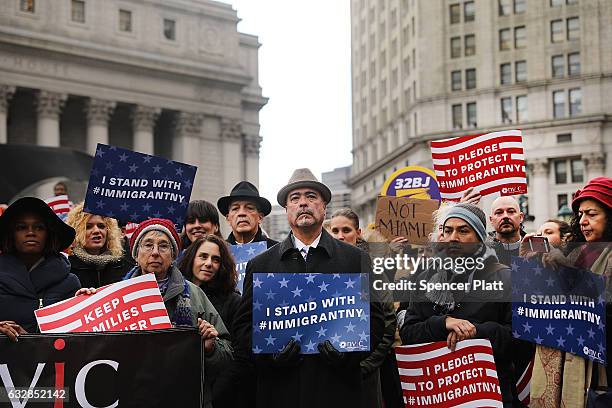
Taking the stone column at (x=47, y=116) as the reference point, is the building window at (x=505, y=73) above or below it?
above

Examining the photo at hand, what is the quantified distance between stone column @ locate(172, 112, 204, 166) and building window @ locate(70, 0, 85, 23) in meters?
7.95

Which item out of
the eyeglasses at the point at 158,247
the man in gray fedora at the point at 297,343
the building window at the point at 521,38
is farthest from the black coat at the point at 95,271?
the building window at the point at 521,38

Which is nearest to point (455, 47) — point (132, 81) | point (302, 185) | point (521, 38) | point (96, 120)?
point (521, 38)

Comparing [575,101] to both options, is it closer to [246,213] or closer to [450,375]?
[246,213]

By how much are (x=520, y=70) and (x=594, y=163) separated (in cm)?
890

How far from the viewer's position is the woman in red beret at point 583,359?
5746 mm

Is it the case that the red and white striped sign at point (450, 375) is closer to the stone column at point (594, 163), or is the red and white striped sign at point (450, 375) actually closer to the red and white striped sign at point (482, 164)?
the red and white striped sign at point (482, 164)

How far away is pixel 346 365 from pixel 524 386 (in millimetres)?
1500

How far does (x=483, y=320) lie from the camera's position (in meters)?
6.22

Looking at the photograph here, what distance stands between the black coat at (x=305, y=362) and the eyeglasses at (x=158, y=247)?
2.17 feet

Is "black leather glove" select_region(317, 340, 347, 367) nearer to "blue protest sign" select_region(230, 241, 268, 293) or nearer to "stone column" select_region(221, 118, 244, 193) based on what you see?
"blue protest sign" select_region(230, 241, 268, 293)

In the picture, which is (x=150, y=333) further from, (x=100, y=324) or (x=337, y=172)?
(x=337, y=172)

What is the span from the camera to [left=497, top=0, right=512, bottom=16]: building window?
2680 inches

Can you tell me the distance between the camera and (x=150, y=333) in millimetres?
5582
